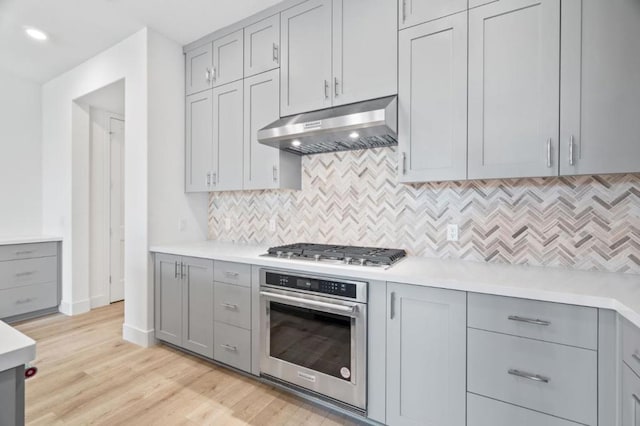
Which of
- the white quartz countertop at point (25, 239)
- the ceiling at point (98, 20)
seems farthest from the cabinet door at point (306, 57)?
the white quartz countertop at point (25, 239)

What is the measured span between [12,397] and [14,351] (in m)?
0.12

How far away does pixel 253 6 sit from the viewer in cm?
252

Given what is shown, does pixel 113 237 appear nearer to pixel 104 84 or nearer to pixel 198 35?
pixel 104 84

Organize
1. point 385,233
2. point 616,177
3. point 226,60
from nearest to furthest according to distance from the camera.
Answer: point 616,177 → point 385,233 → point 226,60

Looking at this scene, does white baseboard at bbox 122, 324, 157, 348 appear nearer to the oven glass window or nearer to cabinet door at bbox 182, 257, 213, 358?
cabinet door at bbox 182, 257, 213, 358

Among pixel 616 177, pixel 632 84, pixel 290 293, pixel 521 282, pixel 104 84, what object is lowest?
pixel 290 293

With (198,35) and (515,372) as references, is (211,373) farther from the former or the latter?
(198,35)

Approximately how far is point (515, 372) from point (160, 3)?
3391 mm

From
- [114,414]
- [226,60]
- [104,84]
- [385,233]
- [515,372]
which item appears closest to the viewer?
[515,372]

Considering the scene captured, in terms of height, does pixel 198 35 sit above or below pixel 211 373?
above

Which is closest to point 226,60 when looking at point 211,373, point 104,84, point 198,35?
point 198,35

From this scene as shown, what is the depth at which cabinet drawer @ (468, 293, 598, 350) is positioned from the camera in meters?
1.29

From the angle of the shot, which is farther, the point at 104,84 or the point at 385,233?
the point at 104,84

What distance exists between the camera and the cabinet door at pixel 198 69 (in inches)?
117
